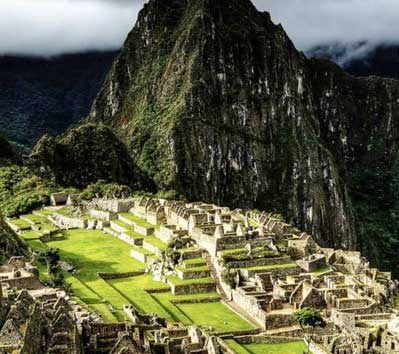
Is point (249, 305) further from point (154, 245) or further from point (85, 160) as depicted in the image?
point (85, 160)

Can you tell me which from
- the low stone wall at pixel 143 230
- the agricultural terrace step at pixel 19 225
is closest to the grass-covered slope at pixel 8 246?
the low stone wall at pixel 143 230

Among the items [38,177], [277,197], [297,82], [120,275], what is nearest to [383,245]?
[277,197]

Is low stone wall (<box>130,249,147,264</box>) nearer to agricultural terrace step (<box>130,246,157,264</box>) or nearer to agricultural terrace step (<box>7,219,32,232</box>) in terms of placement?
agricultural terrace step (<box>130,246,157,264</box>)

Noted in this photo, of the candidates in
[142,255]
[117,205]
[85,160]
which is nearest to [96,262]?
[142,255]

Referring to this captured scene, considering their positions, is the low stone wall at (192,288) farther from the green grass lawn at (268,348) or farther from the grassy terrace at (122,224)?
the grassy terrace at (122,224)

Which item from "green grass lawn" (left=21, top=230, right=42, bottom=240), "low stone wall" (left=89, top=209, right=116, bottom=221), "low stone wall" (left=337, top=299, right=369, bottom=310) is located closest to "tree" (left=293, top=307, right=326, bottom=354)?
"low stone wall" (left=337, top=299, right=369, bottom=310)
